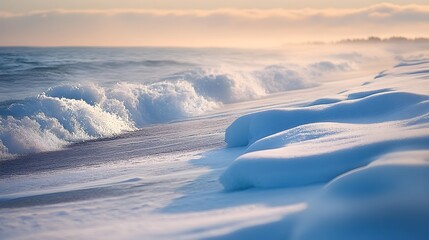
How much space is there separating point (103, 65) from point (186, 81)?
318 inches

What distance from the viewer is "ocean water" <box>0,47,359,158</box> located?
439 inches

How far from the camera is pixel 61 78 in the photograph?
802 inches

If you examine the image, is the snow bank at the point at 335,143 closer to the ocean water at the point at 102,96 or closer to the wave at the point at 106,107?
the wave at the point at 106,107

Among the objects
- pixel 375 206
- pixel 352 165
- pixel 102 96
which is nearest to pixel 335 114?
pixel 352 165

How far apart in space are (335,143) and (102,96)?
33.3ft

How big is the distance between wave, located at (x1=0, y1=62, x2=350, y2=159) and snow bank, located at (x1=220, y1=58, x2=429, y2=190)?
556 cm

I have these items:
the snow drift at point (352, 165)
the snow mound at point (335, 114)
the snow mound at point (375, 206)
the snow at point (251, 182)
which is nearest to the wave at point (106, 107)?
the snow at point (251, 182)

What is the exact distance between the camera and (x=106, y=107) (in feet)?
47.4

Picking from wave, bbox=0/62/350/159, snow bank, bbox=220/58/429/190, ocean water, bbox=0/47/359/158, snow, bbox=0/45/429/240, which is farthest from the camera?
ocean water, bbox=0/47/359/158

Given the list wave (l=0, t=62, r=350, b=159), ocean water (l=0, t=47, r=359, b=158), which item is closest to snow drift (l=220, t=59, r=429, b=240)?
wave (l=0, t=62, r=350, b=159)

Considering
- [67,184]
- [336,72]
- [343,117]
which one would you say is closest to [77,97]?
[67,184]

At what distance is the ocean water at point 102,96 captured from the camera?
11148 millimetres

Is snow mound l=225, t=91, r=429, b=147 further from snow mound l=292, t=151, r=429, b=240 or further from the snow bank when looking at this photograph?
snow mound l=292, t=151, r=429, b=240

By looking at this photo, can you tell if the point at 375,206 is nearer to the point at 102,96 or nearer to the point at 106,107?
the point at 106,107
